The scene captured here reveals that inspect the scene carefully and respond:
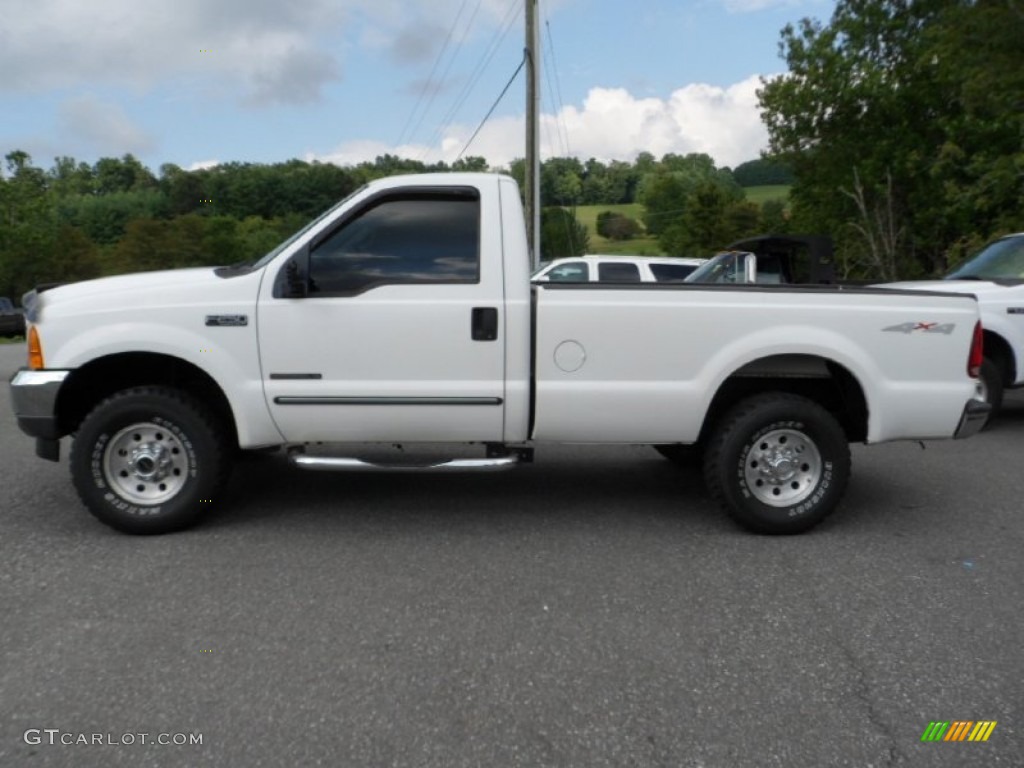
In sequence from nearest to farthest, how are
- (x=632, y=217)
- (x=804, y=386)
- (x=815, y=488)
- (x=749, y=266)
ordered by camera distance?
(x=815, y=488) → (x=804, y=386) → (x=749, y=266) → (x=632, y=217)

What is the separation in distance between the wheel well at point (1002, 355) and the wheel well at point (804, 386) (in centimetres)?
362

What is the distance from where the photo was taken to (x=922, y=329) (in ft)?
16.0

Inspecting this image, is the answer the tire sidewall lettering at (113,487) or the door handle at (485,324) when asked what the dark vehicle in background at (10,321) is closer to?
the tire sidewall lettering at (113,487)

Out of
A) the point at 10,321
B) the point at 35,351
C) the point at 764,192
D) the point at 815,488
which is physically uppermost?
the point at 764,192

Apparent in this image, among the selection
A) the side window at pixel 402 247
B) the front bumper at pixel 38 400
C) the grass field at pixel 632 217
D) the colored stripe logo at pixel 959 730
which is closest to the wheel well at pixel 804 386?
the side window at pixel 402 247

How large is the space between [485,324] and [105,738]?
8.83 ft

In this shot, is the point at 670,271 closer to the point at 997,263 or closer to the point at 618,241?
the point at 997,263

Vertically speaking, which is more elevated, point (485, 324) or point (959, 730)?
point (485, 324)

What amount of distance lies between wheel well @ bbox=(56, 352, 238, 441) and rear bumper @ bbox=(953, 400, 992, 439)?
169 inches

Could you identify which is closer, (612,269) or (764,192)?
(612,269)

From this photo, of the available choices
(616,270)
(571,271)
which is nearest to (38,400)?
(571,271)

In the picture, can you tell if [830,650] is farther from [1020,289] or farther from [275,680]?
[1020,289]

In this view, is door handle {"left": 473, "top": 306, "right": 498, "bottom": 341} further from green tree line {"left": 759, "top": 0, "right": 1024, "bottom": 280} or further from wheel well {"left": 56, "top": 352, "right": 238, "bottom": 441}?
green tree line {"left": 759, "top": 0, "right": 1024, "bottom": 280}

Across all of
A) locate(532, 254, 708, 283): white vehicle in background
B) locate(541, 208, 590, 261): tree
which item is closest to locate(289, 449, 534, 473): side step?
locate(532, 254, 708, 283): white vehicle in background
